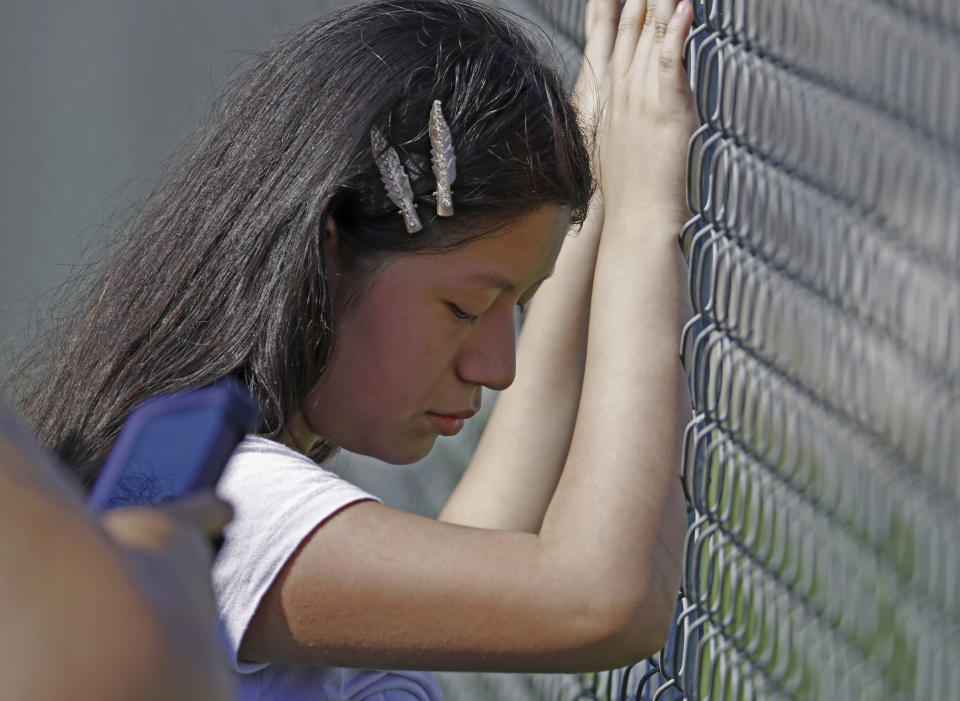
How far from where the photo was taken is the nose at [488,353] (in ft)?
4.71

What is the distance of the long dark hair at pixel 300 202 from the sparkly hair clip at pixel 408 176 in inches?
0.4

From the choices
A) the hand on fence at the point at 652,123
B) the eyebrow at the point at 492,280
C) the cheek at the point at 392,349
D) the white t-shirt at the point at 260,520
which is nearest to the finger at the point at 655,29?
the hand on fence at the point at 652,123

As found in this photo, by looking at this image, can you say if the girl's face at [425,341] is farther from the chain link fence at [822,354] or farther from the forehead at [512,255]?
the chain link fence at [822,354]

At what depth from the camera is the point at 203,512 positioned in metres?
0.61

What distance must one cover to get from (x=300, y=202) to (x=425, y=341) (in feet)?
0.70

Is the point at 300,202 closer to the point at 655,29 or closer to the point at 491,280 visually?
the point at 491,280

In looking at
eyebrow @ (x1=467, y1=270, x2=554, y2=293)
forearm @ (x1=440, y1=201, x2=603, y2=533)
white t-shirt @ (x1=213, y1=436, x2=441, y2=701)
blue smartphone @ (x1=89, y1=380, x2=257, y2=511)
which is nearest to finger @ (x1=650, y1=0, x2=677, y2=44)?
forearm @ (x1=440, y1=201, x2=603, y2=533)

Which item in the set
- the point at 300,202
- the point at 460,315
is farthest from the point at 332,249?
the point at 460,315

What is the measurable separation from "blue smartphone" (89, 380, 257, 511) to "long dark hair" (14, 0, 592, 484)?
0.62 metres

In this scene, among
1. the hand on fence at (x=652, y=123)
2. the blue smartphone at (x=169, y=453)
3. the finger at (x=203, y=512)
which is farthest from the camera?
the hand on fence at (x=652, y=123)

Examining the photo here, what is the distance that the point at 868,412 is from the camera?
50.9 inches

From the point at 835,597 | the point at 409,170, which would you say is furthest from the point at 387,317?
the point at 835,597

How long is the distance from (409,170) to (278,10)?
1.86 m

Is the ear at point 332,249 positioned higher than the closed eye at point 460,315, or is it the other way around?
the ear at point 332,249
